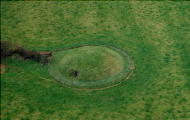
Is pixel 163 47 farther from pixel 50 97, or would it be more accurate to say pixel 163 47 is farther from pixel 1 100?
pixel 1 100

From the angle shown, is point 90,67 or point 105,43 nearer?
point 90,67

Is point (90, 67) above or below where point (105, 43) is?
below

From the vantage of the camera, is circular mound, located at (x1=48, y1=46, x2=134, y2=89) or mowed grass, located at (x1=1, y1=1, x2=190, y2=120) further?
circular mound, located at (x1=48, y1=46, x2=134, y2=89)

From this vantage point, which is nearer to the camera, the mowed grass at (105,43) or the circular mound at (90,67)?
the mowed grass at (105,43)

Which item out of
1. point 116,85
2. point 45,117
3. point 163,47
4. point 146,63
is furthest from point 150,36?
point 45,117
